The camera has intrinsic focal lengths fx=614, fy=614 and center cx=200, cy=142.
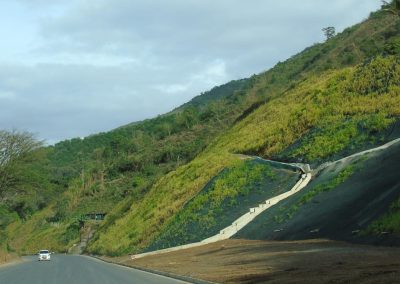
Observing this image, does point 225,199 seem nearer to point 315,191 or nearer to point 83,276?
point 315,191

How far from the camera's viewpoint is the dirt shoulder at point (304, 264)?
49.8ft

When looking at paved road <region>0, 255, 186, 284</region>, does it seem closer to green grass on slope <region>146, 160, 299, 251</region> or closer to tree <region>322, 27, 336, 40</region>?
green grass on slope <region>146, 160, 299, 251</region>

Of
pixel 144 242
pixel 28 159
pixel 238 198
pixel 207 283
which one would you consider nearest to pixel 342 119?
pixel 238 198

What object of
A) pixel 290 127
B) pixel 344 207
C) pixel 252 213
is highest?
pixel 290 127

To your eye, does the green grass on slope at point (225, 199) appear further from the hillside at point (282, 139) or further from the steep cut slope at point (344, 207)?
the steep cut slope at point (344, 207)

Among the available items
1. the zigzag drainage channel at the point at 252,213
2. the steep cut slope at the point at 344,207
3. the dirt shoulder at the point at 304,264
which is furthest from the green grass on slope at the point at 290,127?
the dirt shoulder at the point at 304,264

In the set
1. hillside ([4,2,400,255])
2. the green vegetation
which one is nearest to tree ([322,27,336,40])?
hillside ([4,2,400,255])

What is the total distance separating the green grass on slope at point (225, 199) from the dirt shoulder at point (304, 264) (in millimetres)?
13530

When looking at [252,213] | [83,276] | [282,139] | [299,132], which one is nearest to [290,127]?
[282,139]

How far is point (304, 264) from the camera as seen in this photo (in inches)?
765

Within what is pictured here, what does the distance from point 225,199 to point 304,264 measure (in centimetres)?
2854

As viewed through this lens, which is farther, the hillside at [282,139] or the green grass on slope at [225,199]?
the hillside at [282,139]

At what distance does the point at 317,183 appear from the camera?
3816 centimetres

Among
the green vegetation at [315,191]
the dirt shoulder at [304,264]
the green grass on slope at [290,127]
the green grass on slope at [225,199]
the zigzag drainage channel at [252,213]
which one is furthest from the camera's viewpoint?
the green grass on slope at [290,127]
